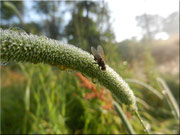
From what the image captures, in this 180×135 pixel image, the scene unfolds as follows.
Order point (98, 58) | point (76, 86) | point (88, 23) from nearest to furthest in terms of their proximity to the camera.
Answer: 1. point (98, 58)
2. point (88, 23)
3. point (76, 86)

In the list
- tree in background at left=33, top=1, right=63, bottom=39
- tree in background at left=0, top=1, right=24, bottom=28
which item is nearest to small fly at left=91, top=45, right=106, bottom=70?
tree in background at left=0, top=1, right=24, bottom=28

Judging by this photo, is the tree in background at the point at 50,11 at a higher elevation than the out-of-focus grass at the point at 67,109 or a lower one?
higher

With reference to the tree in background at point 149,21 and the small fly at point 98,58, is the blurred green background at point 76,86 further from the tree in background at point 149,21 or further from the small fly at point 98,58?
the small fly at point 98,58

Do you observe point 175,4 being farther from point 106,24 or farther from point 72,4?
point 72,4

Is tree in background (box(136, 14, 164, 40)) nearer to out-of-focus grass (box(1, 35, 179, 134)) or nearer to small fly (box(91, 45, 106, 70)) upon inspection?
out-of-focus grass (box(1, 35, 179, 134))

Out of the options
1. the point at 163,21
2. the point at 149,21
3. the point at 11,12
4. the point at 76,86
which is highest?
the point at 11,12

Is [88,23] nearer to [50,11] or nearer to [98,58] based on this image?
[50,11]

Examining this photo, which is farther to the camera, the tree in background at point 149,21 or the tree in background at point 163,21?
the tree in background at point 149,21

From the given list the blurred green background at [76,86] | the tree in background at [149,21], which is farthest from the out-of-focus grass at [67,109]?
the tree in background at [149,21]

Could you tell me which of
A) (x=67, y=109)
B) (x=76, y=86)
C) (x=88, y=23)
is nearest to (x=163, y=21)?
(x=88, y=23)

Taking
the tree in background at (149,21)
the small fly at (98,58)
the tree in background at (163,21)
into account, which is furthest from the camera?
the tree in background at (149,21)

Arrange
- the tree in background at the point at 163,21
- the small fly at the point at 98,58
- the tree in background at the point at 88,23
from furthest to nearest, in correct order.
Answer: the tree in background at the point at 88,23 < the tree in background at the point at 163,21 < the small fly at the point at 98,58
